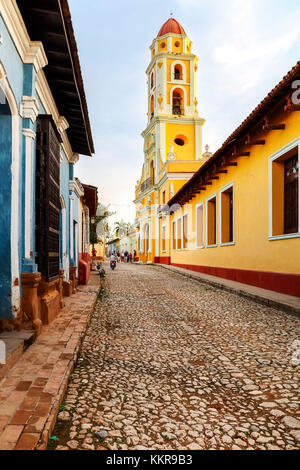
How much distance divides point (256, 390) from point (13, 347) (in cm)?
217

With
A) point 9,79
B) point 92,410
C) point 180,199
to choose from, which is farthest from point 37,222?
point 180,199

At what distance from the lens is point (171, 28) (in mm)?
28344

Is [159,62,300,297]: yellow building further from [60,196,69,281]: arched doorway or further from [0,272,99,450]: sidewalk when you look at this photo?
[0,272,99,450]: sidewalk

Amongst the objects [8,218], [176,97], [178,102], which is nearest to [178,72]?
[176,97]

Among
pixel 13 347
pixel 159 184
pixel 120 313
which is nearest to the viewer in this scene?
pixel 13 347

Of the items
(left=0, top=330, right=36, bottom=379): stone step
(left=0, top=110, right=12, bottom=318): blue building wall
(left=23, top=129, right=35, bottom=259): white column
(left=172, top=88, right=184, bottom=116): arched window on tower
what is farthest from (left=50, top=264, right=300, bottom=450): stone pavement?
(left=172, top=88, right=184, bottom=116): arched window on tower

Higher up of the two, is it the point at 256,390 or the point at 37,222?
the point at 37,222

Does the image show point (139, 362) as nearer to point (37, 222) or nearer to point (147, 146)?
point (37, 222)

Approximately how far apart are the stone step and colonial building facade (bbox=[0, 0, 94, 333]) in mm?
151

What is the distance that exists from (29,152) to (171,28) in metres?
29.0

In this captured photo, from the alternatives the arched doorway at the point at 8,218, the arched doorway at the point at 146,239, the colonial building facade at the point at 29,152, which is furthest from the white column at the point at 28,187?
→ the arched doorway at the point at 146,239

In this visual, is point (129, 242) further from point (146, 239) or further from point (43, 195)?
point (43, 195)

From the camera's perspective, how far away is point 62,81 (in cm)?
544

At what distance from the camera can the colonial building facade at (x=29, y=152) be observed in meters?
3.78
